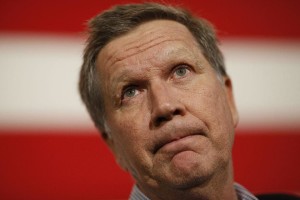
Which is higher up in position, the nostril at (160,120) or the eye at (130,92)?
the eye at (130,92)

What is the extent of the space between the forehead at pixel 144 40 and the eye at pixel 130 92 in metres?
0.09

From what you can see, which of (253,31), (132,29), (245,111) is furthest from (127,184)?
(253,31)

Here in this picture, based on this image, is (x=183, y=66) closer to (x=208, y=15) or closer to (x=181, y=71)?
(x=181, y=71)

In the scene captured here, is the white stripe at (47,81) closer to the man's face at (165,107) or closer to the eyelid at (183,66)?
the man's face at (165,107)

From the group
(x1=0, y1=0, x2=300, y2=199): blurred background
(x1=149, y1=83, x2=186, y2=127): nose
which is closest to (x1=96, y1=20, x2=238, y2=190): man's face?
(x1=149, y1=83, x2=186, y2=127): nose

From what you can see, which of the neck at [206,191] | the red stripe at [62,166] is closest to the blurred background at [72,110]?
the red stripe at [62,166]

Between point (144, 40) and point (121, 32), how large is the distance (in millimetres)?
103

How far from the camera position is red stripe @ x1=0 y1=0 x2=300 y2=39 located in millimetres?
1697

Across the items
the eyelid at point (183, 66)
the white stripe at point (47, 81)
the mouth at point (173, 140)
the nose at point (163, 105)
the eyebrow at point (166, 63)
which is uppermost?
the white stripe at point (47, 81)

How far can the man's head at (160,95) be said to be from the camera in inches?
38.2

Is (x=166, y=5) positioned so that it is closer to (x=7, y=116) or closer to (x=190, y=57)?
(x=190, y=57)

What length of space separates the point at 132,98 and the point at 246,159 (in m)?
1.02

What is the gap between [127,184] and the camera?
5.77 feet

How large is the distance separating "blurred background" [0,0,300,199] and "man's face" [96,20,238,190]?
0.43 metres
